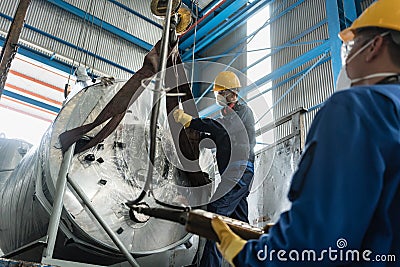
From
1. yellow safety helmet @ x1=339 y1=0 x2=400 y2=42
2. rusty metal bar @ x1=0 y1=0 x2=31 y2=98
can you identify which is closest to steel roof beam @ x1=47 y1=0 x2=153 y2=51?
rusty metal bar @ x1=0 y1=0 x2=31 y2=98

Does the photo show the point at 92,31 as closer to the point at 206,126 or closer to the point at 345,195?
the point at 206,126

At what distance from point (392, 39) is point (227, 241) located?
2.31 ft

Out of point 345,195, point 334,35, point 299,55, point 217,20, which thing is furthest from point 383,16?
point 217,20

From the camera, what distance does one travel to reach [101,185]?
2.51m

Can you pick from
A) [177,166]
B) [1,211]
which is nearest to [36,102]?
[1,211]

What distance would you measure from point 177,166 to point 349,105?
2.02 m

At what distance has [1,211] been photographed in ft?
10.4

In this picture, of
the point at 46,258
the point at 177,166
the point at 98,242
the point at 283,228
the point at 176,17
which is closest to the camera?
the point at 283,228

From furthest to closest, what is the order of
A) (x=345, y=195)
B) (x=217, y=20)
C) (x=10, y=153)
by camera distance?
(x=217, y=20)
(x=10, y=153)
(x=345, y=195)

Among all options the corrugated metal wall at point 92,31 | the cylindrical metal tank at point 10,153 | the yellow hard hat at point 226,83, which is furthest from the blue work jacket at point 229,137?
the corrugated metal wall at point 92,31

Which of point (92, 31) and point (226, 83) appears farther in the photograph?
point (92, 31)

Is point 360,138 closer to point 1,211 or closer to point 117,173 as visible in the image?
point 117,173

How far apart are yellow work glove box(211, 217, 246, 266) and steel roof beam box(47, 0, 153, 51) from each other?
7.46m

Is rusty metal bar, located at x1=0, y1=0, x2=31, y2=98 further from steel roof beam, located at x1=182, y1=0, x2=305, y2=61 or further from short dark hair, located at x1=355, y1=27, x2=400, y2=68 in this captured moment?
steel roof beam, located at x1=182, y1=0, x2=305, y2=61
